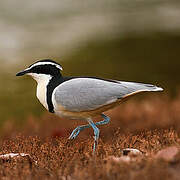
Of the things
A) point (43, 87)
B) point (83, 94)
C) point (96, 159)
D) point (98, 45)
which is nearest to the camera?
point (96, 159)

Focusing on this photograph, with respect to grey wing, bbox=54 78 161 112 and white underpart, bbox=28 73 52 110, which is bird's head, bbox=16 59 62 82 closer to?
white underpart, bbox=28 73 52 110

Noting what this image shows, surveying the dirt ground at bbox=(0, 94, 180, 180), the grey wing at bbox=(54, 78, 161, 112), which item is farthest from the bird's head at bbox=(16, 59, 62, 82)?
the dirt ground at bbox=(0, 94, 180, 180)

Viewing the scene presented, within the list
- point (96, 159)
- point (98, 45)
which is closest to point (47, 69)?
point (96, 159)

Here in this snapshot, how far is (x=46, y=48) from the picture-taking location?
1781cm

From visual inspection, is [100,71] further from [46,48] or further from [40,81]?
[40,81]

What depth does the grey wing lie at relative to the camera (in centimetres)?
421

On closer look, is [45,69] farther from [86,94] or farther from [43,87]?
[86,94]

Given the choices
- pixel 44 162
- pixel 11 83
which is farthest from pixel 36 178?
pixel 11 83

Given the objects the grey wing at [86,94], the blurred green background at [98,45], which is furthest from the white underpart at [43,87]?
the blurred green background at [98,45]

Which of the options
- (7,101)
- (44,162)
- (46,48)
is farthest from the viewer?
(46,48)

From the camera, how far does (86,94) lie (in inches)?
166

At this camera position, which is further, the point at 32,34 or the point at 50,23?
the point at 50,23

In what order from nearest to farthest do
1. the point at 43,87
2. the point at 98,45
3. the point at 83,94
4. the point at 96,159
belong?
the point at 96,159, the point at 83,94, the point at 43,87, the point at 98,45

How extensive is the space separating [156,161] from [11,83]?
37.4 feet
